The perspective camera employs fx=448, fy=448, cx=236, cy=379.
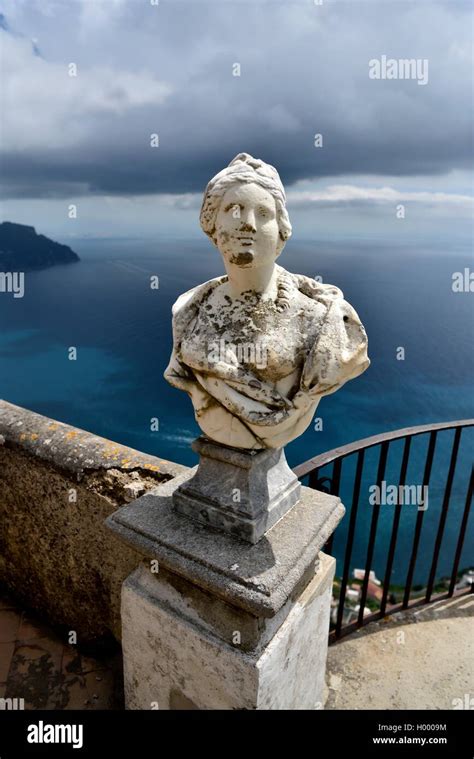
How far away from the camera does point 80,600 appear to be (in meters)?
2.87

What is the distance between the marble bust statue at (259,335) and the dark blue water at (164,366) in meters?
15.9

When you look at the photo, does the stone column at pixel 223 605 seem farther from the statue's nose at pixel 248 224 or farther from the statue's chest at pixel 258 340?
the statue's nose at pixel 248 224

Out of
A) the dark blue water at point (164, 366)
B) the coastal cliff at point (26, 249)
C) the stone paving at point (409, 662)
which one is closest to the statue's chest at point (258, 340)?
the stone paving at point (409, 662)

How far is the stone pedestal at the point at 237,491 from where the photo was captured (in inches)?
72.8

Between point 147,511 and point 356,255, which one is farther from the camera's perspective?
point 356,255

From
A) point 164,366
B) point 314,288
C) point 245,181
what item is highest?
point 245,181

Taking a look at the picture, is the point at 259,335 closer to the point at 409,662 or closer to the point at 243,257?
the point at 243,257

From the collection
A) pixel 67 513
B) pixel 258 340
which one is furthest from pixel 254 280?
pixel 67 513

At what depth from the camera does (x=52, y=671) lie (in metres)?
2.74

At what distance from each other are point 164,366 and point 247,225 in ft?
104

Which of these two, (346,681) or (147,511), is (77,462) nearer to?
(147,511)
